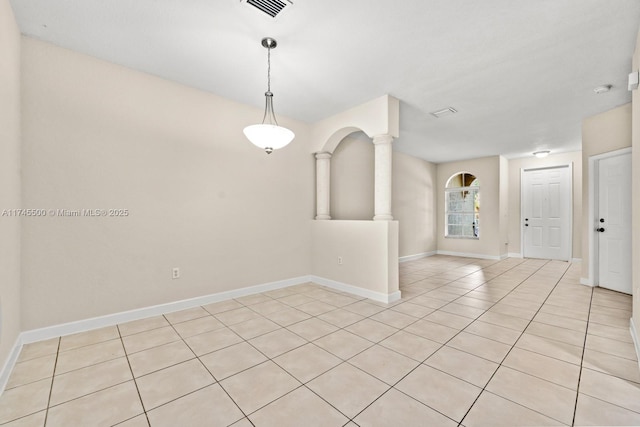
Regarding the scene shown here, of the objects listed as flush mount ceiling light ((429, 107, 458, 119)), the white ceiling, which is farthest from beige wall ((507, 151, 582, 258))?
flush mount ceiling light ((429, 107, 458, 119))

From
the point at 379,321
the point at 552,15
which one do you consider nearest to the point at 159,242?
the point at 379,321

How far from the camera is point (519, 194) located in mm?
7227

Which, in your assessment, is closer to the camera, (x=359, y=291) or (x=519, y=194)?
(x=359, y=291)

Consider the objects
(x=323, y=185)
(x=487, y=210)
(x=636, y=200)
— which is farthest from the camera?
(x=487, y=210)

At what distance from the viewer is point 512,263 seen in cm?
639

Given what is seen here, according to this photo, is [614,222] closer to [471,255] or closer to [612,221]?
[612,221]

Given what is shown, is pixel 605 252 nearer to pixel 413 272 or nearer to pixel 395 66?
pixel 413 272

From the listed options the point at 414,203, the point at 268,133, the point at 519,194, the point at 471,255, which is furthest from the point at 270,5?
the point at 519,194

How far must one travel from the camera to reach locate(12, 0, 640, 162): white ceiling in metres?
2.13

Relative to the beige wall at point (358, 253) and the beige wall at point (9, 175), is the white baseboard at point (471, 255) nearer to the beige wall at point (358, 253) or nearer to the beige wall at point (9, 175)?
the beige wall at point (358, 253)

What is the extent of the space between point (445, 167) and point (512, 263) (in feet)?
10.3

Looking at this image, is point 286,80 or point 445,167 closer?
→ point 286,80

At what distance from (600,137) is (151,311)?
6.78 m

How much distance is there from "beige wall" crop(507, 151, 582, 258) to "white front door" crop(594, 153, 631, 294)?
280cm
